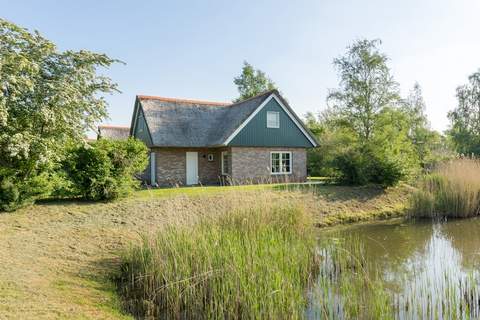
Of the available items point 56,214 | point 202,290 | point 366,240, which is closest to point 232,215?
point 202,290

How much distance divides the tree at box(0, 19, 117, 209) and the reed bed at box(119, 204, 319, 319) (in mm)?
3454

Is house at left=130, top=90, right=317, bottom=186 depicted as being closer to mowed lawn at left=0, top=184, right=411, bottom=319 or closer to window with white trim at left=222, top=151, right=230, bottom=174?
window with white trim at left=222, top=151, right=230, bottom=174

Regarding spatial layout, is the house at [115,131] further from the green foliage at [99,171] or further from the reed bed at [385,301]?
the reed bed at [385,301]

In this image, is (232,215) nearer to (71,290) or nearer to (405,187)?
(71,290)

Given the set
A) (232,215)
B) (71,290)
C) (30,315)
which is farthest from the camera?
(232,215)

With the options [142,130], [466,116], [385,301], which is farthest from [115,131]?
[466,116]

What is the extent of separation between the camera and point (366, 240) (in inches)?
339

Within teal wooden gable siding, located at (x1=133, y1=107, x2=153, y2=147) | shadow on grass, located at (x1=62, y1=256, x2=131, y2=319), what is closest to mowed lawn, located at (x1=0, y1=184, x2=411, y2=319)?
shadow on grass, located at (x1=62, y1=256, x2=131, y2=319)

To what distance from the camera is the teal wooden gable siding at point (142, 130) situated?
17.7 meters

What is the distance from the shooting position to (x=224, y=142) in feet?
54.2

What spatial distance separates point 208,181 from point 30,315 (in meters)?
15.0

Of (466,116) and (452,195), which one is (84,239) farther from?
(466,116)

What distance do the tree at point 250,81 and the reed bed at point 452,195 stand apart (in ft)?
83.7

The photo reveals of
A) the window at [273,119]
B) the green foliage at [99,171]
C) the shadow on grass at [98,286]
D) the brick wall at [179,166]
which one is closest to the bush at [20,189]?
the green foliage at [99,171]
